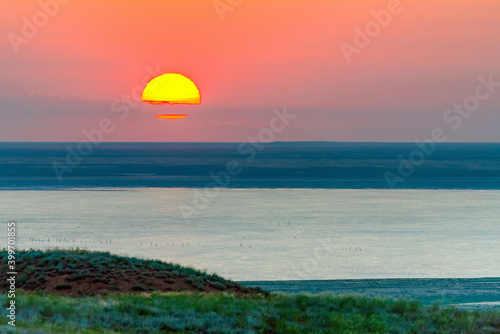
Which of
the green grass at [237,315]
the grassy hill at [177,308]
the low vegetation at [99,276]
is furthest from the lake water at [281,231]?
the green grass at [237,315]

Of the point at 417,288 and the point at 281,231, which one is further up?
the point at 281,231

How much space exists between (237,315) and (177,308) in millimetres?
1332

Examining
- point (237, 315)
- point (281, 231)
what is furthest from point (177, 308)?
point (281, 231)

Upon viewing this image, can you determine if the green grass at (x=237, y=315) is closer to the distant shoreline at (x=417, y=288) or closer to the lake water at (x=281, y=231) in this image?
the distant shoreline at (x=417, y=288)

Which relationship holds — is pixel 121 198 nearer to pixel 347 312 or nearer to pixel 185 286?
pixel 185 286

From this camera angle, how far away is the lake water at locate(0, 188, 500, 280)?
24.6m

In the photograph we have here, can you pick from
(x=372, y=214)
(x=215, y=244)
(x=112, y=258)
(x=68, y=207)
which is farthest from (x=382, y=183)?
(x=112, y=258)

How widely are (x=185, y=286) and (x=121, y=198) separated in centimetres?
3379

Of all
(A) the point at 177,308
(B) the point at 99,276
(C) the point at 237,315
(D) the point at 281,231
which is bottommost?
(C) the point at 237,315

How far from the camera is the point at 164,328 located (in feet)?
39.9

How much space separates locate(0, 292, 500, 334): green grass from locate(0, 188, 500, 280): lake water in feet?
24.7

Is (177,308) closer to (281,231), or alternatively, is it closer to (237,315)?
(237,315)

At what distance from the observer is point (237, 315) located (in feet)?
43.3

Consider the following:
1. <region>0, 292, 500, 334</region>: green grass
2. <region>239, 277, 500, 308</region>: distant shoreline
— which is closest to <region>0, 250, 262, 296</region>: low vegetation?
<region>0, 292, 500, 334</region>: green grass
